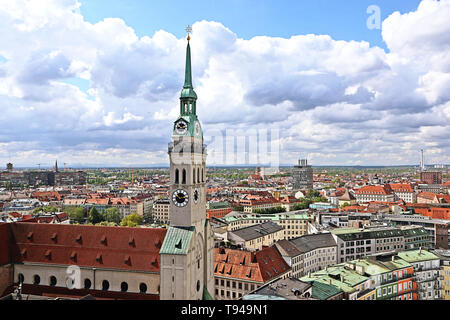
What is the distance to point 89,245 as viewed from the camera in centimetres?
4644

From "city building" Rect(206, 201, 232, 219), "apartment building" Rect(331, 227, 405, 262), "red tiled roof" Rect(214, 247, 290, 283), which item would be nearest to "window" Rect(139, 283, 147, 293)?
"red tiled roof" Rect(214, 247, 290, 283)

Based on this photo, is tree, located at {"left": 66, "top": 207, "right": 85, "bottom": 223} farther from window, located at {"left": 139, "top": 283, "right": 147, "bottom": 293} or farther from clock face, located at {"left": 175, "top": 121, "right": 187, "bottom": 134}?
clock face, located at {"left": 175, "top": 121, "right": 187, "bottom": 134}

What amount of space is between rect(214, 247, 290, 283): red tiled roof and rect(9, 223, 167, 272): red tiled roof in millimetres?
22104

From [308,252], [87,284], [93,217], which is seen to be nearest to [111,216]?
[93,217]

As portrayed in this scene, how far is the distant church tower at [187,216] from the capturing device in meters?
41.2

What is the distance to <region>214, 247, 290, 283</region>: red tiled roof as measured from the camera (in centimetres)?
6119

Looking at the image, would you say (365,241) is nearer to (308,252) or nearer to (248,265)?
(308,252)

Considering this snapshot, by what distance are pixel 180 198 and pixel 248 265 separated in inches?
975

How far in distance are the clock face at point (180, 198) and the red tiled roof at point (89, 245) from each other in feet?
13.7

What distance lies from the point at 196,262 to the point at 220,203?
125491 mm

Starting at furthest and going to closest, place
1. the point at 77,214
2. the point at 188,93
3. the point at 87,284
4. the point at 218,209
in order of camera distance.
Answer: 1. the point at 218,209
2. the point at 77,214
3. the point at 188,93
4. the point at 87,284

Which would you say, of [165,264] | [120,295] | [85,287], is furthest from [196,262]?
[85,287]
